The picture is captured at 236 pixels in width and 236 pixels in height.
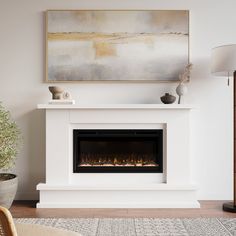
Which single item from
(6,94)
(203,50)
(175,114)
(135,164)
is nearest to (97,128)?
(135,164)

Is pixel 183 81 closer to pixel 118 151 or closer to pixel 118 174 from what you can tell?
pixel 118 151

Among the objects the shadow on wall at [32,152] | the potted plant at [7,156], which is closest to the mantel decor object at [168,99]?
the shadow on wall at [32,152]

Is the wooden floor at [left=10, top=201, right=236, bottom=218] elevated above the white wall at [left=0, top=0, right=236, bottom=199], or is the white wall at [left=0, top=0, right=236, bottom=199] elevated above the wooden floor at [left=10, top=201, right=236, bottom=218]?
the white wall at [left=0, top=0, right=236, bottom=199]

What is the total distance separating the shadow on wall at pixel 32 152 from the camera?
4117 millimetres

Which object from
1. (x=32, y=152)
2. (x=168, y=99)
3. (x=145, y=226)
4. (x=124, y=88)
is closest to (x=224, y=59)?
(x=168, y=99)

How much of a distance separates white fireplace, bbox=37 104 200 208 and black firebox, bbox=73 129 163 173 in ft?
0.17

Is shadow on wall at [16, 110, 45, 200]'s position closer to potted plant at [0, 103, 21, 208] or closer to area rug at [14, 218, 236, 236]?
potted plant at [0, 103, 21, 208]

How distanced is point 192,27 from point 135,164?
63.7 inches

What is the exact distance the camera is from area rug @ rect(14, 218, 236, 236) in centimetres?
295

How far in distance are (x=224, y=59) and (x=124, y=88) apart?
3.63ft

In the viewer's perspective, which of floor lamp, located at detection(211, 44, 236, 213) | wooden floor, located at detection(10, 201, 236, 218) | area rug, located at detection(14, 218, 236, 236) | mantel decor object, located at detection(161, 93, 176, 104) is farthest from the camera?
mantel decor object, located at detection(161, 93, 176, 104)

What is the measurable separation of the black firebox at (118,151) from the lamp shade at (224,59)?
0.87m

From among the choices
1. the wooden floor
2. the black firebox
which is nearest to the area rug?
the wooden floor

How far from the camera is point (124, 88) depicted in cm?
411
